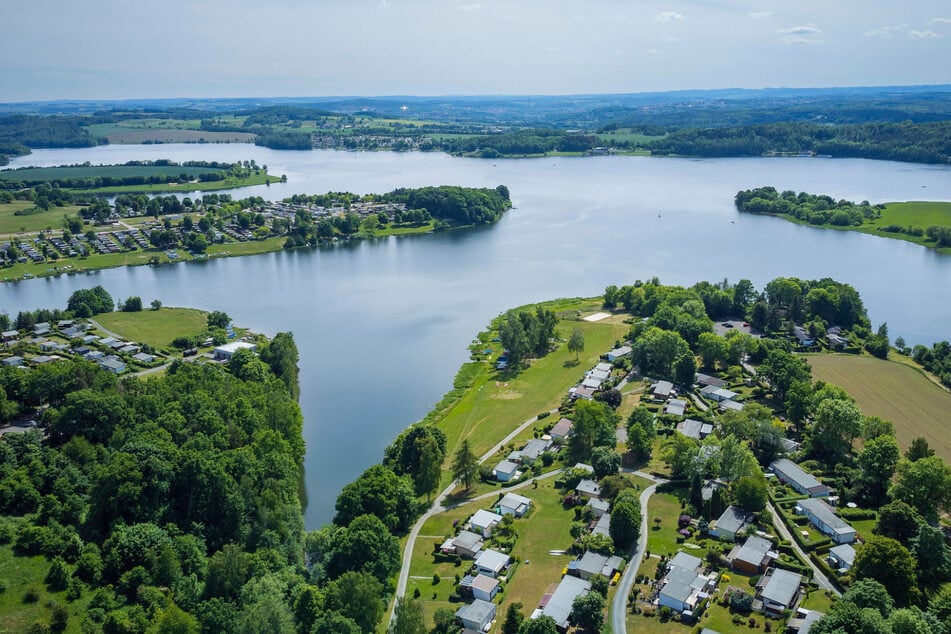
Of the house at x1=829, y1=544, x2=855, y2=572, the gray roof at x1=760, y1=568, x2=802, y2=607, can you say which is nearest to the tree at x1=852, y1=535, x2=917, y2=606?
the house at x1=829, y1=544, x2=855, y2=572

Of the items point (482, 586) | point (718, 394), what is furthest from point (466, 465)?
point (718, 394)

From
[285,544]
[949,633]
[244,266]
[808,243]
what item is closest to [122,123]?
[244,266]

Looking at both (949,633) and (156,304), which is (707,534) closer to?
(949,633)

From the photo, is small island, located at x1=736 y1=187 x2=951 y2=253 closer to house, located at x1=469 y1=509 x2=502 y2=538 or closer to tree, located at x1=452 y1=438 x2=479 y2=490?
tree, located at x1=452 y1=438 x2=479 y2=490

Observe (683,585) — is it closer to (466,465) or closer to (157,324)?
(466,465)

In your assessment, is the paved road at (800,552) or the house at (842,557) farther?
the house at (842,557)

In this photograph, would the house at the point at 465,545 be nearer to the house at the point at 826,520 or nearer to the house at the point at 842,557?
the house at the point at 842,557

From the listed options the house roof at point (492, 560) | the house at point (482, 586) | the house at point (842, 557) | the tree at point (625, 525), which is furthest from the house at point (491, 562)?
the house at point (842, 557)

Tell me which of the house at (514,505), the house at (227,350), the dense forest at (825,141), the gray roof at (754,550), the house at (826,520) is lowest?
the house at (514,505)
